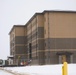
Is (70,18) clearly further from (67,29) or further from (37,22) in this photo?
(37,22)

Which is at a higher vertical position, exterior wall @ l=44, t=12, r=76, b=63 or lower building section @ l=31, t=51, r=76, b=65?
exterior wall @ l=44, t=12, r=76, b=63

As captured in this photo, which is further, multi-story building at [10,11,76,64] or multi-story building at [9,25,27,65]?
multi-story building at [9,25,27,65]

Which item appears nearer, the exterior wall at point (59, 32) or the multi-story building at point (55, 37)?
the exterior wall at point (59, 32)

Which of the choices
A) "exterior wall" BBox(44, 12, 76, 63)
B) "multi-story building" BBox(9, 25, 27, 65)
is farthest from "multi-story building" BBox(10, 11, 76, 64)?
"multi-story building" BBox(9, 25, 27, 65)

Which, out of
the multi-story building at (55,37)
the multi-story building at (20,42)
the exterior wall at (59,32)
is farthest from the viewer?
the multi-story building at (20,42)

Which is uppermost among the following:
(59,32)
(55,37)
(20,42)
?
(59,32)

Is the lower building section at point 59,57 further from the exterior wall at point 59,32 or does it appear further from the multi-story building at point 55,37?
the exterior wall at point 59,32

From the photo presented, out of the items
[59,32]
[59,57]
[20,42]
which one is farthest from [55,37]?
[20,42]

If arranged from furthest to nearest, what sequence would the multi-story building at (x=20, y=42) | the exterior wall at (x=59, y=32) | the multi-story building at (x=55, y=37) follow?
the multi-story building at (x=20, y=42), the multi-story building at (x=55, y=37), the exterior wall at (x=59, y=32)

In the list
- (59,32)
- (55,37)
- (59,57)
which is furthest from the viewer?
(59,57)

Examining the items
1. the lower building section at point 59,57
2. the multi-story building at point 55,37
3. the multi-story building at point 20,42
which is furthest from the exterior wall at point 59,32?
the multi-story building at point 20,42

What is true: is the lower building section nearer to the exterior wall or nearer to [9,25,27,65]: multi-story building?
the exterior wall

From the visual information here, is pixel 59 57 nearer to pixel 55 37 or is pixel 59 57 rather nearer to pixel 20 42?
pixel 55 37

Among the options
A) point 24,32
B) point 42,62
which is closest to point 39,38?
point 42,62
